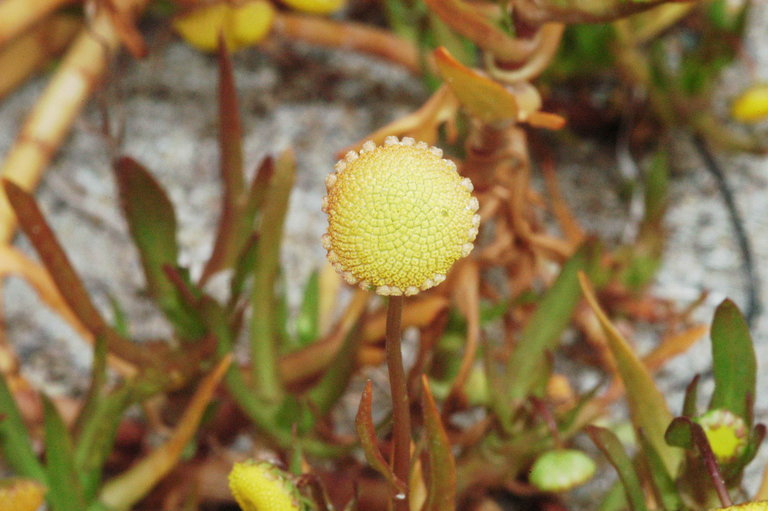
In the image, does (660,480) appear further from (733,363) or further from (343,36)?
(343,36)

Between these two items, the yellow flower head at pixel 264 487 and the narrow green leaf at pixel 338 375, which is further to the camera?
the narrow green leaf at pixel 338 375

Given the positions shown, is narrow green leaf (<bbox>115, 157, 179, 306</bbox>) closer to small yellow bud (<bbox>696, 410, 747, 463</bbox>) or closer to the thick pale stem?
the thick pale stem

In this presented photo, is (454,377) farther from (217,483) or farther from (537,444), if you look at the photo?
(217,483)

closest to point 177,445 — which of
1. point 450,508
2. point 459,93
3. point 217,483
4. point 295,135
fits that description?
point 217,483

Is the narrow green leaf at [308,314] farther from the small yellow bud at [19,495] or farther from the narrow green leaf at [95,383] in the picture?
the small yellow bud at [19,495]

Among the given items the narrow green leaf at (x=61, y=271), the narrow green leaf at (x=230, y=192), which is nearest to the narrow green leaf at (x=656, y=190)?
the narrow green leaf at (x=230, y=192)

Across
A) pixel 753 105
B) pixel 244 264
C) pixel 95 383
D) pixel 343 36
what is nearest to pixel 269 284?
pixel 244 264
